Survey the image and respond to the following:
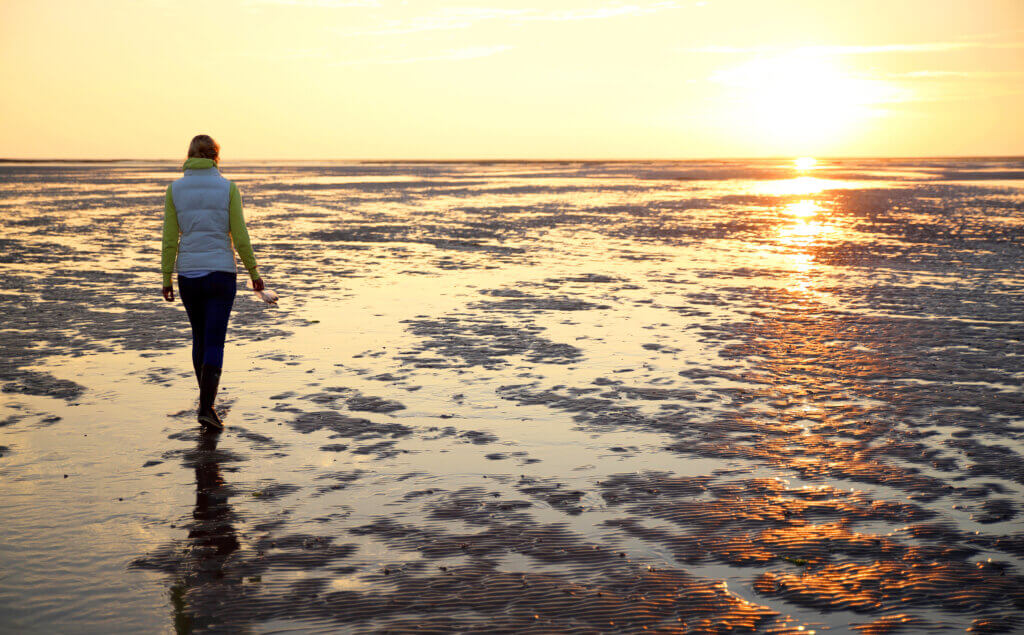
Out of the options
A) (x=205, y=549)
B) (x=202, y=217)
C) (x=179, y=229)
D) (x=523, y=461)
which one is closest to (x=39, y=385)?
(x=179, y=229)

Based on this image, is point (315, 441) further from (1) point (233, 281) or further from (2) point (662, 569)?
(2) point (662, 569)

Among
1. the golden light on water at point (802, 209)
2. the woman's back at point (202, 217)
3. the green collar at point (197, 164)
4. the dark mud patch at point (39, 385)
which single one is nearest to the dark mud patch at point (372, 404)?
the woman's back at point (202, 217)

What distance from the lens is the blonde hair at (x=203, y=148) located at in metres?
7.17

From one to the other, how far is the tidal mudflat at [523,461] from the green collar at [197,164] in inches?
84.6

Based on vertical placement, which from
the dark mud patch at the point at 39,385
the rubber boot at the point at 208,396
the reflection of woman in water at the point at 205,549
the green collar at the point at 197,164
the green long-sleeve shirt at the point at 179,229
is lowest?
the reflection of woman in water at the point at 205,549

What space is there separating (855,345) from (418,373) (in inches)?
209

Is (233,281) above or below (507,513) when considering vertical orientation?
above

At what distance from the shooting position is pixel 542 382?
8.82 meters

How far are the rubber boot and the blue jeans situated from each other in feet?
0.22

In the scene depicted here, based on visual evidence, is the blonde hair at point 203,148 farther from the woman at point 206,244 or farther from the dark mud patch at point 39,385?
the dark mud patch at point 39,385

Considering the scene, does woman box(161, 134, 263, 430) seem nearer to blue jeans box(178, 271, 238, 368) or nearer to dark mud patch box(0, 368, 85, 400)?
blue jeans box(178, 271, 238, 368)

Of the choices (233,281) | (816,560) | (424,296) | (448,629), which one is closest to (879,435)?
(816,560)

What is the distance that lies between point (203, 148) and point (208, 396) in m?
2.05

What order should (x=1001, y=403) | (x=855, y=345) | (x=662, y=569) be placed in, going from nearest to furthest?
(x=662, y=569) → (x=1001, y=403) → (x=855, y=345)
